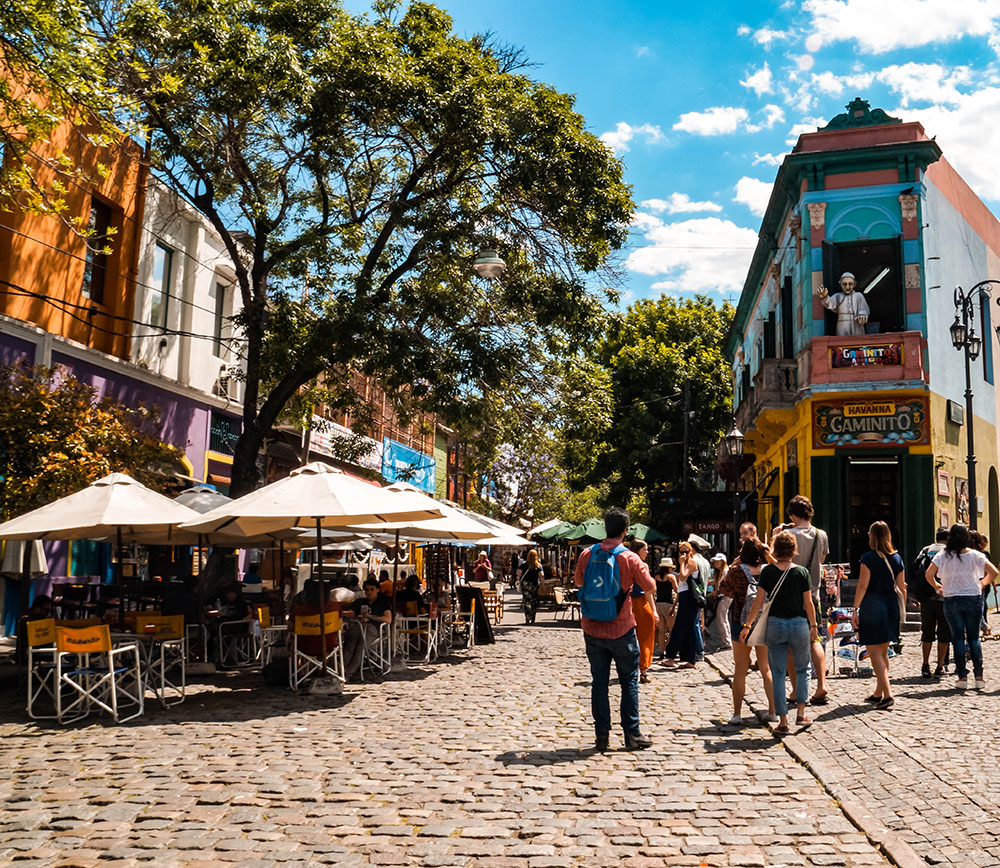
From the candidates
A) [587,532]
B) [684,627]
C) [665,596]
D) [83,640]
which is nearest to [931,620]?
[684,627]

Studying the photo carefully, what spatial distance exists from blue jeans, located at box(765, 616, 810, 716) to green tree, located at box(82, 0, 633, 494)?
8.24 meters

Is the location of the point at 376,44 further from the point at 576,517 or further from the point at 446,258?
the point at 576,517

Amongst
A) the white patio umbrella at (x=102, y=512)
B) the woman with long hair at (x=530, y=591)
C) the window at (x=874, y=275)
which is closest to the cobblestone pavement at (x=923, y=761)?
the white patio umbrella at (x=102, y=512)

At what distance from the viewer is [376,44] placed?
48.8 ft

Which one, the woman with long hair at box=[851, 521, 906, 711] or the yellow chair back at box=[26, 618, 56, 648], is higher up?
the woman with long hair at box=[851, 521, 906, 711]

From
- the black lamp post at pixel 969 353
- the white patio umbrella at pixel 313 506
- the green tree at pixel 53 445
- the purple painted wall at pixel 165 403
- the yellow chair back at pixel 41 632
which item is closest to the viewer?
the yellow chair back at pixel 41 632

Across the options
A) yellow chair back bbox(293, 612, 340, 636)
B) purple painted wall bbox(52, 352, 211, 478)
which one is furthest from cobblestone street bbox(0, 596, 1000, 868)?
purple painted wall bbox(52, 352, 211, 478)

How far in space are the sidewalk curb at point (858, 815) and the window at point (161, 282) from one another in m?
16.6

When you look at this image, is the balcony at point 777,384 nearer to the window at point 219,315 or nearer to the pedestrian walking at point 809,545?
the pedestrian walking at point 809,545

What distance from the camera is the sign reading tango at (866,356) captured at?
19156mm

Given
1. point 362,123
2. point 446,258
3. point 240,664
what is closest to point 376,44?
point 362,123

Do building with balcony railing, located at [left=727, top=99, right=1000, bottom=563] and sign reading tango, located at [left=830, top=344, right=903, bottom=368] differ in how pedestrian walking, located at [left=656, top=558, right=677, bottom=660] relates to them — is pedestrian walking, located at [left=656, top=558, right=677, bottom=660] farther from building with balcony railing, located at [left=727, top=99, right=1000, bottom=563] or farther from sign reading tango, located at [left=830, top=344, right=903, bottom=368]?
sign reading tango, located at [left=830, top=344, right=903, bottom=368]

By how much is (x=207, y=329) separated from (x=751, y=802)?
19.4 metres

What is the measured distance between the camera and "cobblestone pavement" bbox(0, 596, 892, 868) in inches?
197
